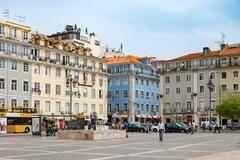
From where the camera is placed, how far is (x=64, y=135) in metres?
36.6

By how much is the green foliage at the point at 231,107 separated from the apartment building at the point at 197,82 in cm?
858

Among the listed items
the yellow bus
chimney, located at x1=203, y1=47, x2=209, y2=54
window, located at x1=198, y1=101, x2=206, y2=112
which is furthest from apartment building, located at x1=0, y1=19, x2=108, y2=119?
chimney, located at x1=203, y1=47, x2=209, y2=54

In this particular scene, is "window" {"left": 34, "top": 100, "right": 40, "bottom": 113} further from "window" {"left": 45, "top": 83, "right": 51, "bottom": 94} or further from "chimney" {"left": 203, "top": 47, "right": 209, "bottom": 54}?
"chimney" {"left": 203, "top": 47, "right": 209, "bottom": 54}

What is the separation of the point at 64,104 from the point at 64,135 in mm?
37547

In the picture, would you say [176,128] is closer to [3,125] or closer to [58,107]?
[3,125]

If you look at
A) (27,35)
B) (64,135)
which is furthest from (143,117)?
(64,135)

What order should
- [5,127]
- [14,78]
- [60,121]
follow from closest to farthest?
[5,127], [14,78], [60,121]

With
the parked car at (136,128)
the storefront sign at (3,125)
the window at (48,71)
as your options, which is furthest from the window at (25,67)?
the parked car at (136,128)

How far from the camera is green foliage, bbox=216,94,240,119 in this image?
68500 millimetres

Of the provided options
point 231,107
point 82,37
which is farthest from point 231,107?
point 82,37

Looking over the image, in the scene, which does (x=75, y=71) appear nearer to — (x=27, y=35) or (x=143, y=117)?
(x=27, y=35)

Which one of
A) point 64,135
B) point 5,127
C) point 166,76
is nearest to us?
point 64,135

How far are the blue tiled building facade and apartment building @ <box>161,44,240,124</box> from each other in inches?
247

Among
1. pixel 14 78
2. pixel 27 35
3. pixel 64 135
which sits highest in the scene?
pixel 27 35
